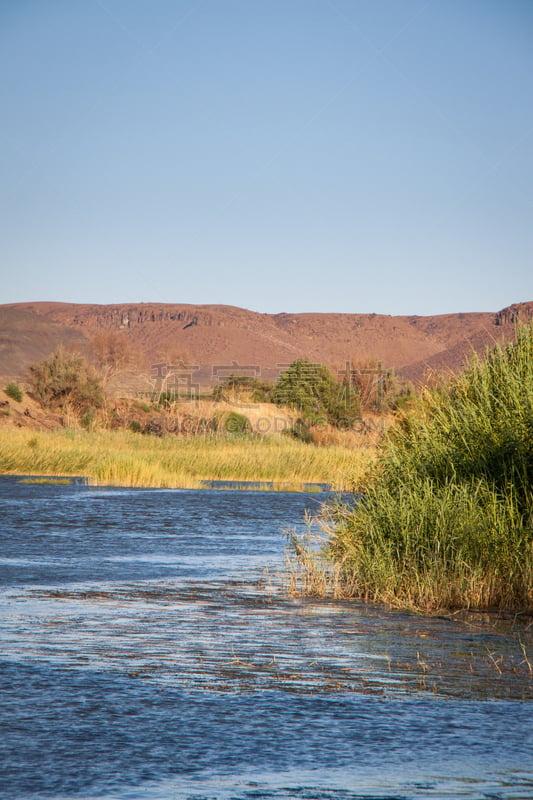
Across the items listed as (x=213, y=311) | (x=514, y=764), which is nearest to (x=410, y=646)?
(x=514, y=764)

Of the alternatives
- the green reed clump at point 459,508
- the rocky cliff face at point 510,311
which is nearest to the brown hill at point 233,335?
the rocky cliff face at point 510,311

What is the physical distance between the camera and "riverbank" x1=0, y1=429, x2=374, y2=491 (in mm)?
34781

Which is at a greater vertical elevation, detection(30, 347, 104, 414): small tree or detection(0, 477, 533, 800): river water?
detection(30, 347, 104, 414): small tree

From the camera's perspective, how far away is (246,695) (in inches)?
297

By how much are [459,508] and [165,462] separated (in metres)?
25.4

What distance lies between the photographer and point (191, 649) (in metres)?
9.15

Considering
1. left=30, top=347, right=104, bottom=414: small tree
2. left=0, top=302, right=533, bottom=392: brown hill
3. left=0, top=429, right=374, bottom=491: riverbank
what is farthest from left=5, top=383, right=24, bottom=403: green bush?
left=0, top=302, right=533, bottom=392: brown hill

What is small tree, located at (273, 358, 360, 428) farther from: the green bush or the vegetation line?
the vegetation line

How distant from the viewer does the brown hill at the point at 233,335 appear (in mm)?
106588

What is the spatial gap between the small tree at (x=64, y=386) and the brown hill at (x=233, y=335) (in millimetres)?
36026

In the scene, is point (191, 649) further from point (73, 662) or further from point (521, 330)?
point (521, 330)

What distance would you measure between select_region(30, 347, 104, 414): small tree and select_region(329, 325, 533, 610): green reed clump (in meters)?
46.8

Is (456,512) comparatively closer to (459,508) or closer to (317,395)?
(459,508)

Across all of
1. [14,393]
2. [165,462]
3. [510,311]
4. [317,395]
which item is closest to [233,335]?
[510,311]
